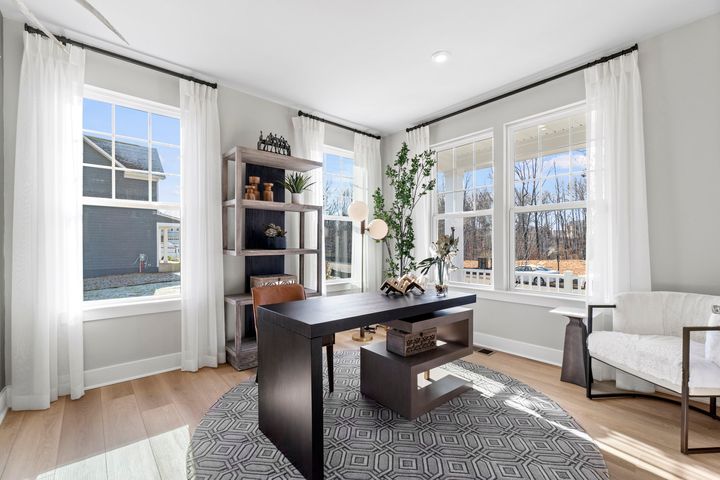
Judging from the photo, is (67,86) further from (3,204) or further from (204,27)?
(204,27)

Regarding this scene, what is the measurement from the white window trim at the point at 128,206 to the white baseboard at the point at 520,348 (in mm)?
3301

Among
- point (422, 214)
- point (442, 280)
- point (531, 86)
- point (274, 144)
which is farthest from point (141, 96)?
point (531, 86)

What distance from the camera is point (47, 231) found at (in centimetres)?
256

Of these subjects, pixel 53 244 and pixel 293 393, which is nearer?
pixel 293 393

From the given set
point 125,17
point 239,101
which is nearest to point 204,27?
point 125,17

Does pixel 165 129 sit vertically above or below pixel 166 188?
above

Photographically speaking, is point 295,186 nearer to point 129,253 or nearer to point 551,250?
point 129,253

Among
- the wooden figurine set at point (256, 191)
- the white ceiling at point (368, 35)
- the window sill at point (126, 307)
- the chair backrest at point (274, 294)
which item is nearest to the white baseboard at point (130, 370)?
the window sill at point (126, 307)

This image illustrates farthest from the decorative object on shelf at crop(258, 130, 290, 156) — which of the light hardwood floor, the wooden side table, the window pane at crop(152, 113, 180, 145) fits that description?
the wooden side table

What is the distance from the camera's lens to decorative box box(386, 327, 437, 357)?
236 centimetres

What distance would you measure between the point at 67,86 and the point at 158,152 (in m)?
0.80

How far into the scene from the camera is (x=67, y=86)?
8.75ft

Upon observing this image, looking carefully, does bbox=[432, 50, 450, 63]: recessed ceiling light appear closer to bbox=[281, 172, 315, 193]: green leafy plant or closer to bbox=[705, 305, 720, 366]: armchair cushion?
bbox=[281, 172, 315, 193]: green leafy plant

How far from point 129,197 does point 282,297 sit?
172cm
